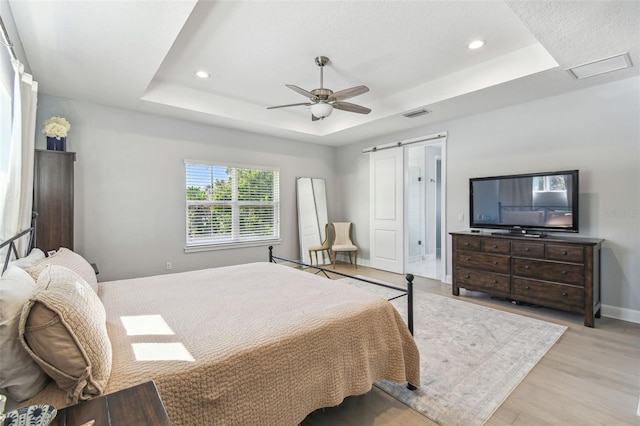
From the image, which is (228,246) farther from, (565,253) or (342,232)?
(565,253)

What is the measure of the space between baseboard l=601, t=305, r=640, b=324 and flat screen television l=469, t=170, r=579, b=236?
0.97m

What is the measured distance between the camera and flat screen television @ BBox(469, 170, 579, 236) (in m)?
3.46

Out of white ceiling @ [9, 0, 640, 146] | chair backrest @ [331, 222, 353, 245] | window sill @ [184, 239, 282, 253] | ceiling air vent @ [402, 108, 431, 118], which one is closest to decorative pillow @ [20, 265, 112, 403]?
white ceiling @ [9, 0, 640, 146]

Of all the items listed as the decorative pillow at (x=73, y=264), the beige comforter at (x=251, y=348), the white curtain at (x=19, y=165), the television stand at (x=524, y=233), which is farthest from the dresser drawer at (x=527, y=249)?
the white curtain at (x=19, y=165)

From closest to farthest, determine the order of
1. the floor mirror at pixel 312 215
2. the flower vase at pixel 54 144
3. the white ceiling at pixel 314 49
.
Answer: the white ceiling at pixel 314 49, the flower vase at pixel 54 144, the floor mirror at pixel 312 215

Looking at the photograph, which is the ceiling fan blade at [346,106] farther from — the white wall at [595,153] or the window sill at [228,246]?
the window sill at [228,246]

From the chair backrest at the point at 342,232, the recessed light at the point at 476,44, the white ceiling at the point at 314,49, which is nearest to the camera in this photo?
the white ceiling at the point at 314,49

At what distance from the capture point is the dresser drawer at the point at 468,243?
13.2 feet

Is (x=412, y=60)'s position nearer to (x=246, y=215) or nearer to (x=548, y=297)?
(x=548, y=297)

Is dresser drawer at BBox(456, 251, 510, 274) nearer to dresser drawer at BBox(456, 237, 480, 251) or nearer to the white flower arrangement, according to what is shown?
dresser drawer at BBox(456, 237, 480, 251)

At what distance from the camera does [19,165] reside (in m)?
2.15

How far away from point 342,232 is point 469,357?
405 centimetres

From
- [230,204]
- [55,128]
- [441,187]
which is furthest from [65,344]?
[441,187]

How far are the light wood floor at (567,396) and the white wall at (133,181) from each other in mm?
3524
